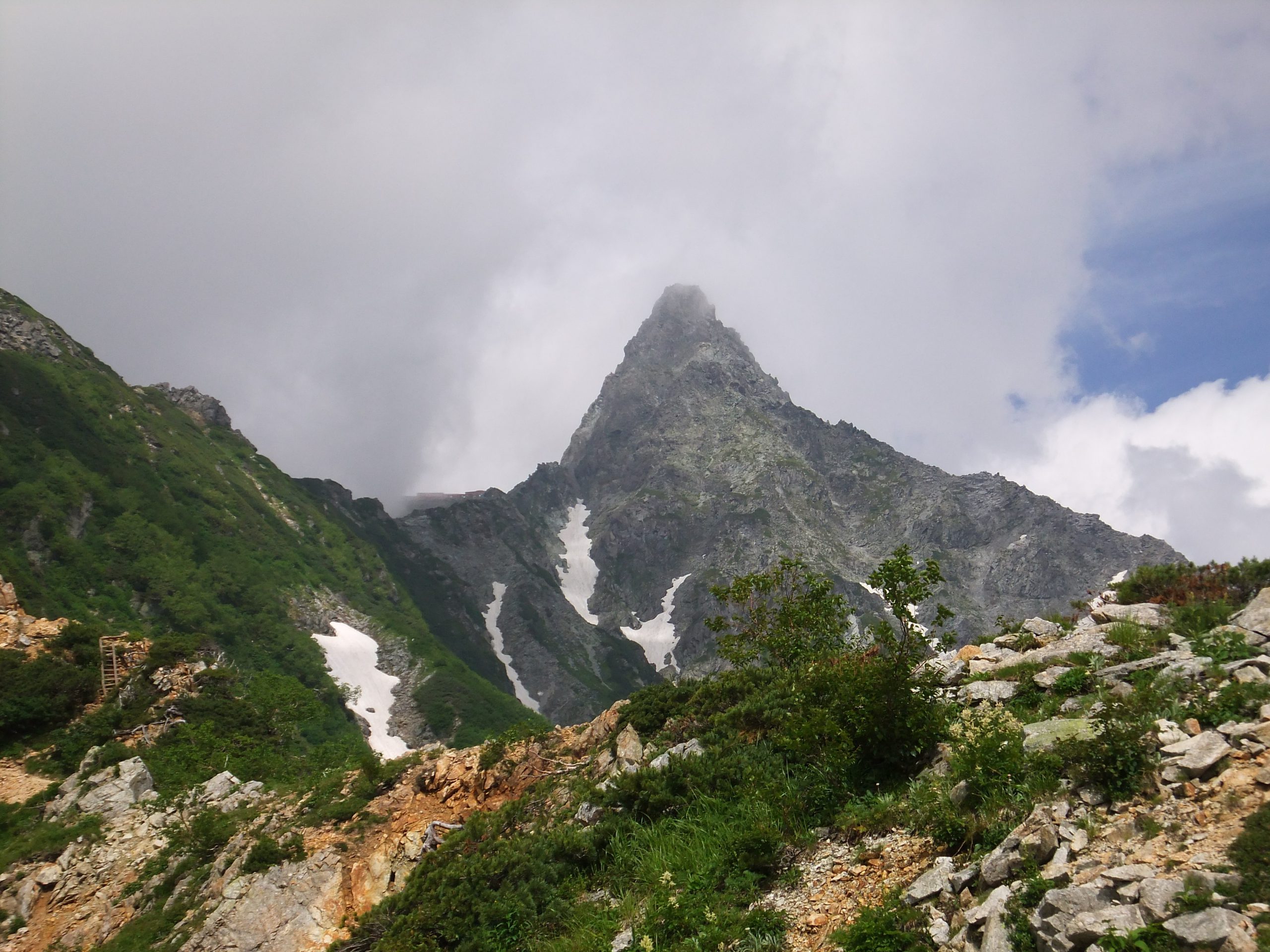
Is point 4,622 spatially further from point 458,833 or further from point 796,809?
point 796,809

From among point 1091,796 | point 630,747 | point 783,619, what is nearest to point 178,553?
point 783,619

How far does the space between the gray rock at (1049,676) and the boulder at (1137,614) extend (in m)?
2.39

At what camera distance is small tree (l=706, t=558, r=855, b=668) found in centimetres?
2517

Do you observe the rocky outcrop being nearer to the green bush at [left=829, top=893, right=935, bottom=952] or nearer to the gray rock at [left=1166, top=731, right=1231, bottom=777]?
the green bush at [left=829, top=893, right=935, bottom=952]

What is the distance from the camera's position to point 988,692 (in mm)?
12547

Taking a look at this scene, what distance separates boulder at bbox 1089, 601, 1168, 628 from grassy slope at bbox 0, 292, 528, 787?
4466cm

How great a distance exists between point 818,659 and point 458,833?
30.4 ft

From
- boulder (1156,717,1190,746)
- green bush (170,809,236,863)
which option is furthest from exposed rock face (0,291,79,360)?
boulder (1156,717,1190,746)

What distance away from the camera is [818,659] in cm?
1513

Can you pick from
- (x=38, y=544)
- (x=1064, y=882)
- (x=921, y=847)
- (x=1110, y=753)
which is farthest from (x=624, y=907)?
(x=38, y=544)

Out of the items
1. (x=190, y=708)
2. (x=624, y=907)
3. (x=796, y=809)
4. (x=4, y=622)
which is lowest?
(x=624, y=907)

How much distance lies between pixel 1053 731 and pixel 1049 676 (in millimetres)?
2890

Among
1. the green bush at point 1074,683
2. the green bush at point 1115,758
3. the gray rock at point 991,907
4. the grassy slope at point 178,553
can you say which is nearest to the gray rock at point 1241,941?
the gray rock at point 991,907

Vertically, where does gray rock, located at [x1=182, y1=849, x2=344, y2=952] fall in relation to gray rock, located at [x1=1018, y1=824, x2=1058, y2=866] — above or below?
below
